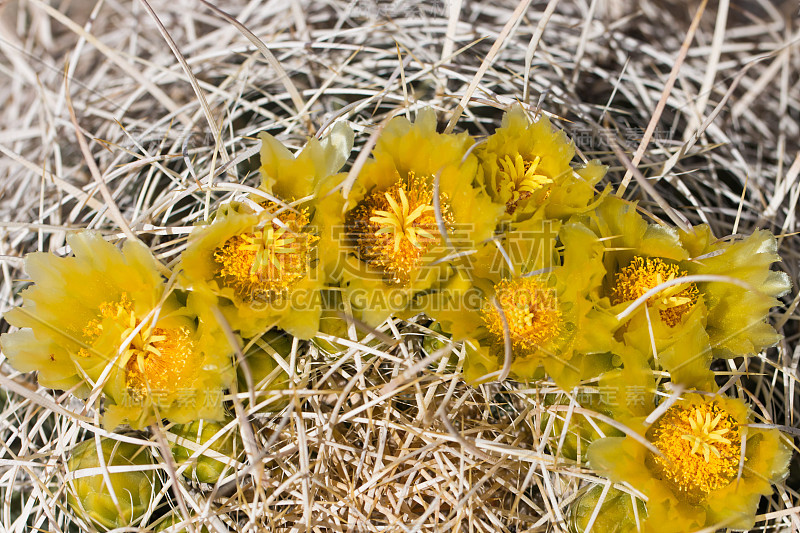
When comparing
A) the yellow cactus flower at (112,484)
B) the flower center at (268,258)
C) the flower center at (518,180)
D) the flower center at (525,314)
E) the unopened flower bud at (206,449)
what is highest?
the flower center at (518,180)

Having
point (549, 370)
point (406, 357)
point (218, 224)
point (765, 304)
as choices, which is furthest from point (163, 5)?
point (765, 304)

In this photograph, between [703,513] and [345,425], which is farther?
[345,425]

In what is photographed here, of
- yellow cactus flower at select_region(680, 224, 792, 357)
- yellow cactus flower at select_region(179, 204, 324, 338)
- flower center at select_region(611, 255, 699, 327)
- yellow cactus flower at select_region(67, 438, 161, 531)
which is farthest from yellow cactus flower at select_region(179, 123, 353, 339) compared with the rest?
yellow cactus flower at select_region(680, 224, 792, 357)

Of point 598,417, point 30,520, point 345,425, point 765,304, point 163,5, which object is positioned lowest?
point 30,520

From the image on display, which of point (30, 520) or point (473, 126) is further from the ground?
point (473, 126)

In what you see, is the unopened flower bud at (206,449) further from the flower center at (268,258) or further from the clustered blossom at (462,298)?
the flower center at (268,258)

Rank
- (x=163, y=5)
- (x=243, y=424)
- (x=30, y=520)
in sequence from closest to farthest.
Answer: (x=243, y=424) < (x=30, y=520) < (x=163, y=5)

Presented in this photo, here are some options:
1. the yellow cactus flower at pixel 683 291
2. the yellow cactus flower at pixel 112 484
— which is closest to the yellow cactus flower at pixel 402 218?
the yellow cactus flower at pixel 683 291

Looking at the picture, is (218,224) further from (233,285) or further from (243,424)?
(243,424)
